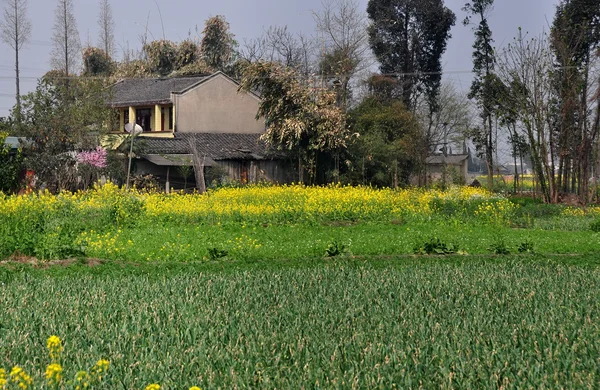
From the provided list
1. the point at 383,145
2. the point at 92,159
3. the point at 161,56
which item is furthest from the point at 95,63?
the point at 383,145

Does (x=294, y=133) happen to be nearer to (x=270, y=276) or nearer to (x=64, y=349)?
(x=270, y=276)

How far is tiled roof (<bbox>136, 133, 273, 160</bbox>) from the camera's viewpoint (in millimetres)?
38062

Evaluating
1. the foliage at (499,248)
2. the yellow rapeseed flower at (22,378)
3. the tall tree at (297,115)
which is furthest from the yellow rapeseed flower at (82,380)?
the tall tree at (297,115)

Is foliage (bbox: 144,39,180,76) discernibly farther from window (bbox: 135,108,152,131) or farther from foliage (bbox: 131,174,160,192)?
foliage (bbox: 131,174,160,192)

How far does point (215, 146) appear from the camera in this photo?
40594 millimetres

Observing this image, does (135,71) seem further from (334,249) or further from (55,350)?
(55,350)

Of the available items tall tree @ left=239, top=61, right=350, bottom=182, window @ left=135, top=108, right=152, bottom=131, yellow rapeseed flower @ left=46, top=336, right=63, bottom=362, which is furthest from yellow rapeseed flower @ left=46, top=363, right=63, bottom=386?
window @ left=135, top=108, right=152, bottom=131

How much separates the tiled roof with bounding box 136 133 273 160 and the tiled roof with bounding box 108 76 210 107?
3.13 metres

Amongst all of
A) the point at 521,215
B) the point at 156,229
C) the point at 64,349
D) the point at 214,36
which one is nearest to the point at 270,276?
the point at 64,349

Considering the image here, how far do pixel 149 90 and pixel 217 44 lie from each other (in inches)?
489

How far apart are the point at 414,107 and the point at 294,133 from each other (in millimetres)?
14027

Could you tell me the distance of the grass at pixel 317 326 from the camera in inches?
228

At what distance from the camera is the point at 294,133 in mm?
37094

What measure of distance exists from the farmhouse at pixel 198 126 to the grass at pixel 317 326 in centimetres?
2637
